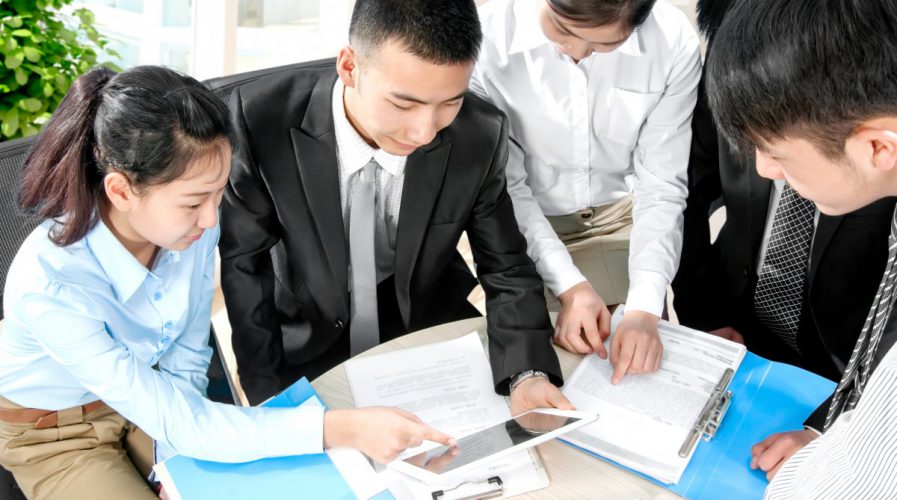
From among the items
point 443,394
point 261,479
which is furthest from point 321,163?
point 261,479

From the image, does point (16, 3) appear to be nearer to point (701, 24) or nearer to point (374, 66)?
point (374, 66)

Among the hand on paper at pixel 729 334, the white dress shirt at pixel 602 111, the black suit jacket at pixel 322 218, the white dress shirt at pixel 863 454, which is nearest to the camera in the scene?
the white dress shirt at pixel 863 454

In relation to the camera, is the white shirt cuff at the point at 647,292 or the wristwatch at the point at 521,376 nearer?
the wristwatch at the point at 521,376

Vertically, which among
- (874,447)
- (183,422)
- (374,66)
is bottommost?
(183,422)

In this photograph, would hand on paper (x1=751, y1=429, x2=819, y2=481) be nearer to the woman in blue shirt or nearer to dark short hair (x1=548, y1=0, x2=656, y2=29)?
the woman in blue shirt

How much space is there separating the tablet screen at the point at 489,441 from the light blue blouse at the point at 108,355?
6.7 inches

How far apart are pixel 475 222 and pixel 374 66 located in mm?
409

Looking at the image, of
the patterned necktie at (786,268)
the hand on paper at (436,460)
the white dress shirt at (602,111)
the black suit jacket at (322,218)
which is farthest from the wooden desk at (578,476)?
the patterned necktie at (786,268)

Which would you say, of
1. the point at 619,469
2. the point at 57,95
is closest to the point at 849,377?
the point at 619,469

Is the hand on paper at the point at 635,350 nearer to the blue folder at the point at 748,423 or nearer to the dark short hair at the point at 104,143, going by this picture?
the blue folder at the point at 748,423

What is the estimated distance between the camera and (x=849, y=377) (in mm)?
1265

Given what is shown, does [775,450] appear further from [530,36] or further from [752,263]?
[530,36]

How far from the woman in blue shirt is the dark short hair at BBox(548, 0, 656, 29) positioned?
1.99ft

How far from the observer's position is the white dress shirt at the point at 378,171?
1520 mm
